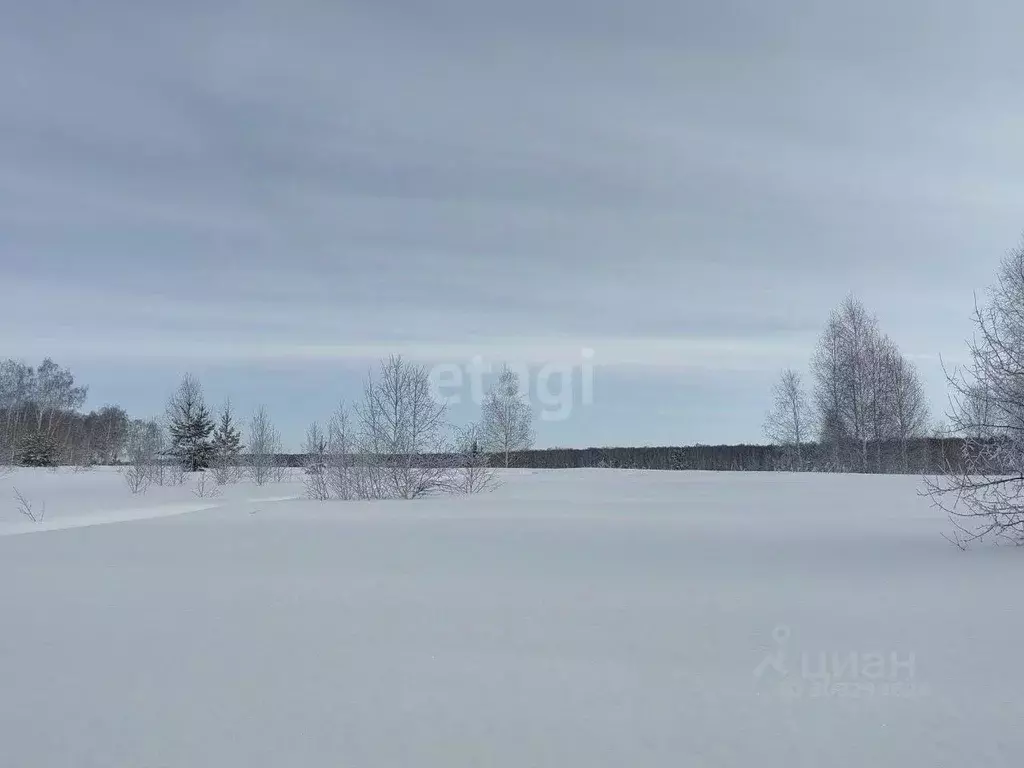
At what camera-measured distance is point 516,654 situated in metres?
4.88

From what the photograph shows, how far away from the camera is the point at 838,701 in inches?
159

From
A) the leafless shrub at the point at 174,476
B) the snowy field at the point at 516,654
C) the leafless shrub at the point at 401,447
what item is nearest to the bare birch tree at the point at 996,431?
the snowy field at the point at 516,654

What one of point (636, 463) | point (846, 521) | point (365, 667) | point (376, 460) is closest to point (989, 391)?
point (846, 521)

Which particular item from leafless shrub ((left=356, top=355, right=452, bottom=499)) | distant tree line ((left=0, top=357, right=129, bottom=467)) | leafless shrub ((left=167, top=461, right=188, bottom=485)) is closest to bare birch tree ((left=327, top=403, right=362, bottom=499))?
leafless shrub ((left=356, top=355, right=452, bottom=499))

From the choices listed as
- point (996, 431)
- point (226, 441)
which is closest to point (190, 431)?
point (226, 441)

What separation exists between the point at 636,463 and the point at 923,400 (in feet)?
62.5

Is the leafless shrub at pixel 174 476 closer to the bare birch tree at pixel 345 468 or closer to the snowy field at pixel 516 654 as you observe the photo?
the bare birch tree at pixel 345 468

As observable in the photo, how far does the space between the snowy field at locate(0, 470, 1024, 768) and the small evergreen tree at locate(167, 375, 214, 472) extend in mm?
35627

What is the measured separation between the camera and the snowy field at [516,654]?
→ 364 centimetres

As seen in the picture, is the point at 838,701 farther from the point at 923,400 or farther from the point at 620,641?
the point at 923,400

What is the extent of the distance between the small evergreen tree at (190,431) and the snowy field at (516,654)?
35.6m

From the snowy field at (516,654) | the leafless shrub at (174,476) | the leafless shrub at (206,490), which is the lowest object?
the leafless shrub at (206,490)

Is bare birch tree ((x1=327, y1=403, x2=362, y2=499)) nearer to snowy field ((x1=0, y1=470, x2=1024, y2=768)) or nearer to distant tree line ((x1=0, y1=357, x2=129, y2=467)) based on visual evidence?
snowy field ((x1=0, y1=470, x2=1024, y2=768))

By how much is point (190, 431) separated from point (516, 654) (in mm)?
43292
